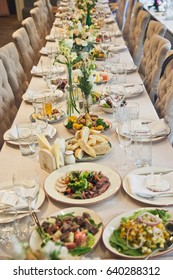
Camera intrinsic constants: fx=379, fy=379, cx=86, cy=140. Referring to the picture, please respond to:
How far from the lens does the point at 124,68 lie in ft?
8.91

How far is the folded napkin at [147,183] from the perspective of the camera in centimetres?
142

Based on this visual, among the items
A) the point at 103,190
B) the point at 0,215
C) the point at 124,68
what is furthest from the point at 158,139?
the point at 124,68

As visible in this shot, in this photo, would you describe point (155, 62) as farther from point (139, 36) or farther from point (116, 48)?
point (139, 36)

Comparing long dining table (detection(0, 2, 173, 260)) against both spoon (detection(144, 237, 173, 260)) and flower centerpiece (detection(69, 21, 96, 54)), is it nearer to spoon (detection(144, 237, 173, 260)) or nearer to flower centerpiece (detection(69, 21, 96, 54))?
spoon (detection(144, 237, 173, 260))

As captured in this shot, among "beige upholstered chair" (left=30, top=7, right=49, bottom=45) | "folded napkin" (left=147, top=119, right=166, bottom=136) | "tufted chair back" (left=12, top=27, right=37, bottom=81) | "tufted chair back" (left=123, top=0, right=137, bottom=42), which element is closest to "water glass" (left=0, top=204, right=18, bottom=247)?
"folded napkin" (left=147, top=119, right=166, bottom=136)

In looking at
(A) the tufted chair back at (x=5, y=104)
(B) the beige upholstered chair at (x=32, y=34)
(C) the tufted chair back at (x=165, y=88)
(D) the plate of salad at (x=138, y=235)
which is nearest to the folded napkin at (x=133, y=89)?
(C) the tufted chair back at (x=165, y=88)

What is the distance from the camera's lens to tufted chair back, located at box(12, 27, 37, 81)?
12.0 feet

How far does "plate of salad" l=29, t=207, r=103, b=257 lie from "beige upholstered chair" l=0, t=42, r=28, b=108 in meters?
1.87

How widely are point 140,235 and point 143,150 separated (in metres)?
0.59

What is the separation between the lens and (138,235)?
45.2 inches

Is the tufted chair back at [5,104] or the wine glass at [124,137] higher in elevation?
the wine glass at [124,137]

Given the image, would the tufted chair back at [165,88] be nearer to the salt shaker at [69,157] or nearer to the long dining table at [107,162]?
the long dining table at [107,162]

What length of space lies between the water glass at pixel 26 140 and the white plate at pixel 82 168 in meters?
0.25

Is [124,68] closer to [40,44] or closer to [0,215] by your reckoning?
[0,215]
